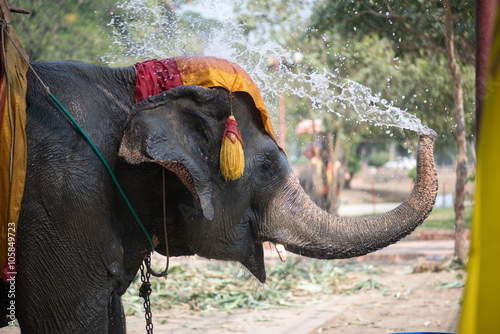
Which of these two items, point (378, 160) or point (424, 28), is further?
point (378, 160)

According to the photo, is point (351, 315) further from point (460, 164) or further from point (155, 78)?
point (155, 78)

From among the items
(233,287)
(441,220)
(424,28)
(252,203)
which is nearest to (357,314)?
(233,287)

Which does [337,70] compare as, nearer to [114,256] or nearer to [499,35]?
[114,256]

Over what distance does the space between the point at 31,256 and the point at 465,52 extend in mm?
7036

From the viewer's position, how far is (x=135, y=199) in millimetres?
2719

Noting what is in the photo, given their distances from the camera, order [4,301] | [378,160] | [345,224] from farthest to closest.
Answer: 1. [378,160]
2. [345,224]
3. [4,301]

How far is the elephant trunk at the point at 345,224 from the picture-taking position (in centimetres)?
276

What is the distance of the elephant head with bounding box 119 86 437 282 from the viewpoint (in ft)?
8.71

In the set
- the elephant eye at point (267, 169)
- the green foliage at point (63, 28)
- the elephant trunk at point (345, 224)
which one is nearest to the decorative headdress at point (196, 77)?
the elephant eye at point (267, 169)

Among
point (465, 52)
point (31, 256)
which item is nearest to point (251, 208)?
point (31, 256)

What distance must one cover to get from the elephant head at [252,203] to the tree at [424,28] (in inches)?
181

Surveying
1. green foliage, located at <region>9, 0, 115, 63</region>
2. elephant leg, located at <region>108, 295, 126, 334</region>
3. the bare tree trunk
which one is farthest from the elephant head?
green foliage, located at <region>9, 0, 115, 63</region>

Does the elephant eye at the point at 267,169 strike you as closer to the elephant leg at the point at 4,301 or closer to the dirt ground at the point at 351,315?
the elephant leg at the point at 4,301

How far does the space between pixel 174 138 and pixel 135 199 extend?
388mm
